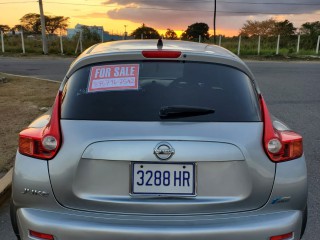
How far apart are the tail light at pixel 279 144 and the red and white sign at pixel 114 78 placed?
0.87m

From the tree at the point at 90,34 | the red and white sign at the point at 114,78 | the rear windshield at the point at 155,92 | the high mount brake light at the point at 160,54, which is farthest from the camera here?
the tree at the point at 90,34

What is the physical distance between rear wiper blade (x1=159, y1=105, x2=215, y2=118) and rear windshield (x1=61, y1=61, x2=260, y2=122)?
0.01 m

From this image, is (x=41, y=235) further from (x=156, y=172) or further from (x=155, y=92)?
(x=155, y=92)

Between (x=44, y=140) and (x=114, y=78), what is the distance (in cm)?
59

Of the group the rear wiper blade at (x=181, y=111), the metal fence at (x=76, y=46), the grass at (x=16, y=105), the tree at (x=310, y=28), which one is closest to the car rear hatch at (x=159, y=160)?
the rear wiper blade at (x=181, y=111)

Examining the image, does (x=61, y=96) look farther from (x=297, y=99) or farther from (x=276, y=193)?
(x=297, y=99)

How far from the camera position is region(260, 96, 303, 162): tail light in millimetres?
2477

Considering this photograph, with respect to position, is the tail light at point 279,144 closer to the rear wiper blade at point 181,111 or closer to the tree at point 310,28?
the rear wiper blade at point 181,111

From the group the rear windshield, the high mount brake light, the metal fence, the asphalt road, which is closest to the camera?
the rear windshield

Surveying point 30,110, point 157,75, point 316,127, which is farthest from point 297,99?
point 157,75

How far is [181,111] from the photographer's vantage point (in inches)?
98.0

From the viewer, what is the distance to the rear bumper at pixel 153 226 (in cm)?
229

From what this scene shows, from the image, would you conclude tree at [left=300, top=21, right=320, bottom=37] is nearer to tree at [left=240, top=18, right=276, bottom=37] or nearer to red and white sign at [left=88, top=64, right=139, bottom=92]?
tree at [left=240, top=18, right=276, bottom=37]

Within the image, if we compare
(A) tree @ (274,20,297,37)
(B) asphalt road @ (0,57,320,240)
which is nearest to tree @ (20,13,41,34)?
(A) tree @ (274,20,297,37)
